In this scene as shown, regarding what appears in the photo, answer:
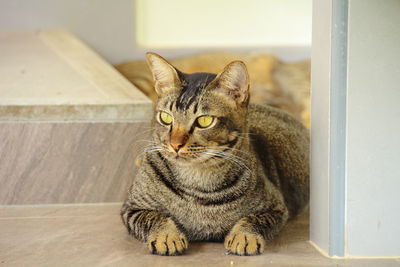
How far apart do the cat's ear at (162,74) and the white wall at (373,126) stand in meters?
0.53

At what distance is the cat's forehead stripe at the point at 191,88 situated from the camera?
166 cm

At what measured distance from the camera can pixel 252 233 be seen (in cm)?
165

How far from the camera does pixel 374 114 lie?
5.05 feet

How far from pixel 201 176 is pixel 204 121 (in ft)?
0.60

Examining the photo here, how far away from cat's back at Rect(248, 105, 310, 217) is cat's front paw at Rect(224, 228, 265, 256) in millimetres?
392

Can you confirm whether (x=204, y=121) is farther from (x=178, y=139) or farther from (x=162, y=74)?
(x=162, y=74)

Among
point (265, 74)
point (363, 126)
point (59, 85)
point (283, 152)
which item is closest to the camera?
point (363, 126)

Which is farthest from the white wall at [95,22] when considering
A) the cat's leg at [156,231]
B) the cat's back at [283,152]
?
the cat's leg at [156,231]

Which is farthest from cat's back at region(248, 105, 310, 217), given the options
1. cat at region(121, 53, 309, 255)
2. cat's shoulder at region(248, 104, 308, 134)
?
cat at region(121, 53, 309, 255)

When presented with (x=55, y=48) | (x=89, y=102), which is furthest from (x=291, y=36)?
(x=89, y=102)

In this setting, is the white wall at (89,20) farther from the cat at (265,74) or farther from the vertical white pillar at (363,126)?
the vertical white pillar at (363,126)

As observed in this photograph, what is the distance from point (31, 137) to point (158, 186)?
2.82ft

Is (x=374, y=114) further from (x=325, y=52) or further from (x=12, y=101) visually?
(x=12, y=101)

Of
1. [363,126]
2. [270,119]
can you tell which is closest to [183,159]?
[363,126]
